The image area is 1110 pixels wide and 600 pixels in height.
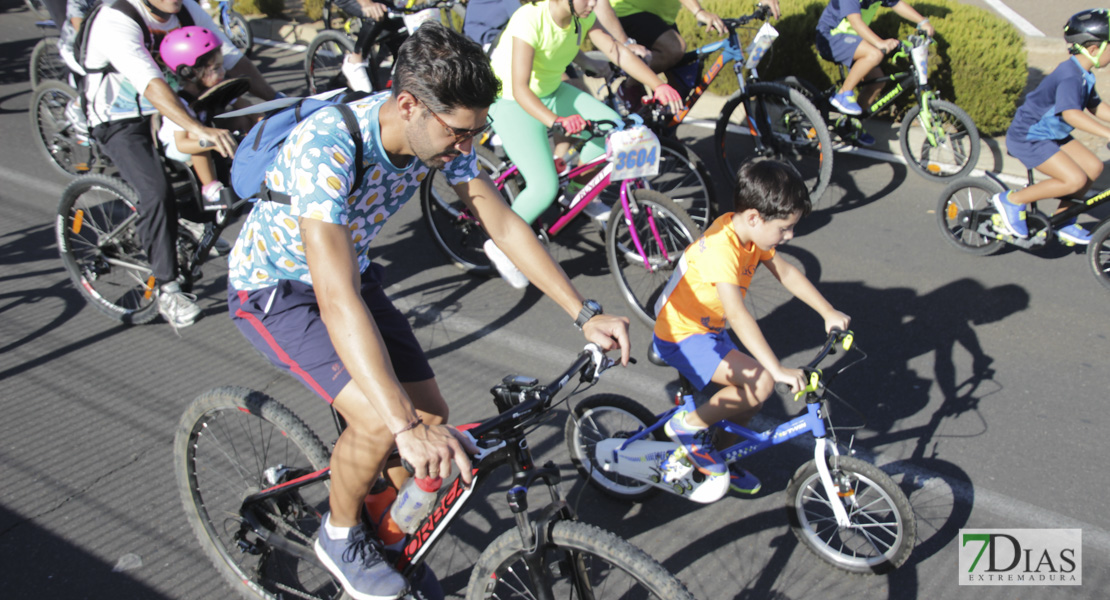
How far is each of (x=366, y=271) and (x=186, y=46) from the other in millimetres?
2591

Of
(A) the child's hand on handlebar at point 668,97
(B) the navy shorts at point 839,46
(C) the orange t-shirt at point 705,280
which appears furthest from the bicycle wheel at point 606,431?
(B) the navy shorts at point 839,46

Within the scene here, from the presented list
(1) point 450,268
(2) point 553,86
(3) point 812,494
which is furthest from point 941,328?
(1) point 450,268

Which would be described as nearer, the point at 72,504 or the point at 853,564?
the point at 853,564

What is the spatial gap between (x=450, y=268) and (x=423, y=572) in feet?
10.9

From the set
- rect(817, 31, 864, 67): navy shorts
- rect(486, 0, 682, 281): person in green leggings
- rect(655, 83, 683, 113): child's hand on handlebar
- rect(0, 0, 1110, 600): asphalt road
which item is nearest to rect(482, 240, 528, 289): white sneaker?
rect(486, 0, 682, 281): person in green leggings

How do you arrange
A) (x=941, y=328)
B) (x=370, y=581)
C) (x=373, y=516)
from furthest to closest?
(x=941, y=328), (x=373, y=516), (x=370, y=581)

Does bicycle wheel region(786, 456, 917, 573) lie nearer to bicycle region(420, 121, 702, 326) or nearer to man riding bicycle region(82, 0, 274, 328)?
bicycle region(420, 121, 702, 326)

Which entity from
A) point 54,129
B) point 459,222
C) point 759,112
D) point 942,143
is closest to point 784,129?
point 759,112

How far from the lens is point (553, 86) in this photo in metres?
5.33

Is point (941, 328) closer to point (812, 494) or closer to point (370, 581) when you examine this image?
point (812, 494)

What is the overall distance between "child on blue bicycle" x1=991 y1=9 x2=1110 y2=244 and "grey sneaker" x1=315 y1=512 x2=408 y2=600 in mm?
4679

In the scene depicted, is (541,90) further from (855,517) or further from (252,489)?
(855,517)

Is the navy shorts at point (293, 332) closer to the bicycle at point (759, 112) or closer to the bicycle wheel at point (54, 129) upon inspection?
the bicycle at point (759, 112)

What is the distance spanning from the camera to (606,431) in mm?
3686
